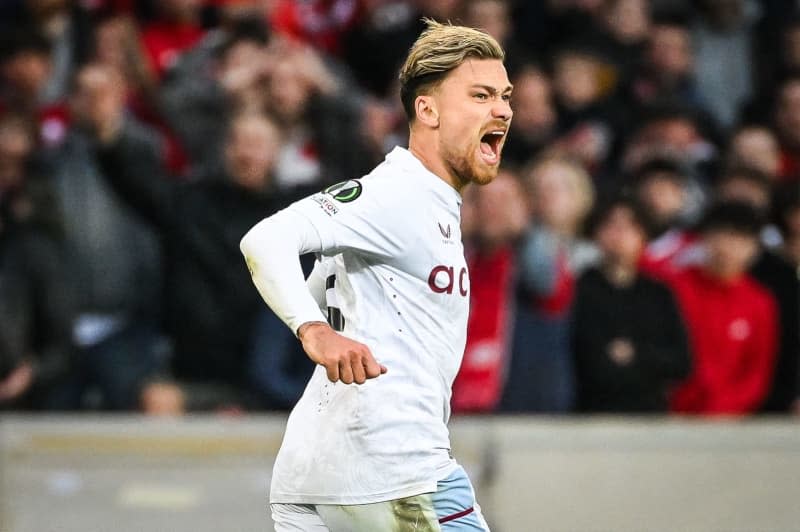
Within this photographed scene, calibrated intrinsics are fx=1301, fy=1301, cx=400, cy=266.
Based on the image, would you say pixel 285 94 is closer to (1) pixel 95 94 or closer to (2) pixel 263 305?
(1) pixel 95 94

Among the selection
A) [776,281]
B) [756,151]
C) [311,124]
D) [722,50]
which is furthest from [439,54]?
[722,50]

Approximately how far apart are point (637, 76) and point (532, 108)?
0.90 m

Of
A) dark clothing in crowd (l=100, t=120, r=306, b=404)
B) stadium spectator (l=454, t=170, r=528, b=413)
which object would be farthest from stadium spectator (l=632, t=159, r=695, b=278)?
dark clothing in crowd (l=100, t=120, r=306, b=404)

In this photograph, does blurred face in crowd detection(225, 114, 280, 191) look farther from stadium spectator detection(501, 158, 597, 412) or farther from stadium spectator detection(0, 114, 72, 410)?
stadium spectator detection(501, 158, 597, 412)

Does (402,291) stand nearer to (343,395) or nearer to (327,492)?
(343,395)

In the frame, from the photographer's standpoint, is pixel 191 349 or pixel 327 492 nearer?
pixel 327 492

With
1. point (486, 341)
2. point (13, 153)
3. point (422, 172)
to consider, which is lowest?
point (486, 341)

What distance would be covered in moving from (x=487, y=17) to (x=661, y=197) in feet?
4.82

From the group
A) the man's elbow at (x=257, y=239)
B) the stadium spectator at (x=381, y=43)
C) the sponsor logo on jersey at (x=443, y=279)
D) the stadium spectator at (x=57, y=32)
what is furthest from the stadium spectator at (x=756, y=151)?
the man's elbow at (x=257, y=239)

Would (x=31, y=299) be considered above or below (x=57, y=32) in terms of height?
below

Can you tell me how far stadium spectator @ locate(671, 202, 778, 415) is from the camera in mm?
7109

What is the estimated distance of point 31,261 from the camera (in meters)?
6.74

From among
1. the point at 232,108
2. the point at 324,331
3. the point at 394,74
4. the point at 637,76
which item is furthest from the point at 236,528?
the point at 324,331

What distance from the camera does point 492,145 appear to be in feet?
10.6
